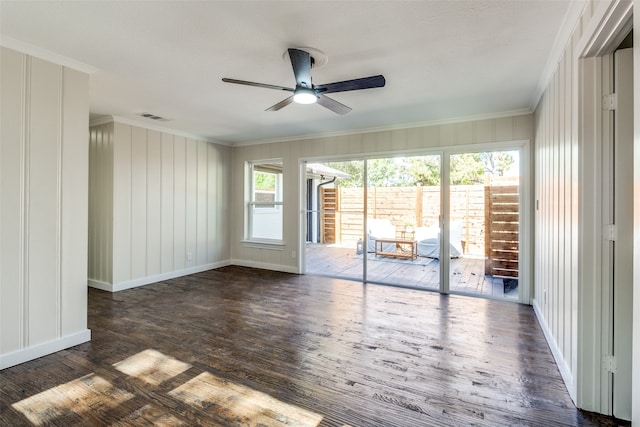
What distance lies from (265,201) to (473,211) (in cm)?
371

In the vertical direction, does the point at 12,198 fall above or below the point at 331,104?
below

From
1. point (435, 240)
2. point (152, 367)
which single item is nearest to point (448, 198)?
point (435, 240)

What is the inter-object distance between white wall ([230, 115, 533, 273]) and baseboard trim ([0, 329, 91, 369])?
11.1 ft

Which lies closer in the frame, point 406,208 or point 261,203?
point 406,208

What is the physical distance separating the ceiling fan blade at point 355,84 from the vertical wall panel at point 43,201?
7.19 feet

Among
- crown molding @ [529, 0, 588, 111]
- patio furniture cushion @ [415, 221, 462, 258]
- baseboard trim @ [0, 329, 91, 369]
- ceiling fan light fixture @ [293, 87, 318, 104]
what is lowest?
baseboard trim @ [0, 329, 91, 369]

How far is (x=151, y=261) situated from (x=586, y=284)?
5.29 m

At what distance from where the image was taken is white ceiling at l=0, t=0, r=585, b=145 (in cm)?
202

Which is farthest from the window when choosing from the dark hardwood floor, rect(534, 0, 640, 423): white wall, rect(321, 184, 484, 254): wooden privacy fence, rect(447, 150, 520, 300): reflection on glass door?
rect(534, 0, 640, 423): white wall

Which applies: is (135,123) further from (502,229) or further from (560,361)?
(560,361)

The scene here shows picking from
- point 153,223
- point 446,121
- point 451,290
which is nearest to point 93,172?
point 153,223

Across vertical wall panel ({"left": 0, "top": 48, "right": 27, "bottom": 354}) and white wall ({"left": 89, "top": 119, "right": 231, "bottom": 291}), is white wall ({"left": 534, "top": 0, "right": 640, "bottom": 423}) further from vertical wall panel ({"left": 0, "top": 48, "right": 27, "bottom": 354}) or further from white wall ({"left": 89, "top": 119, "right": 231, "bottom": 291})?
white wall ({"left": 89, "top": 119, "right": 231, "bottom": 291})

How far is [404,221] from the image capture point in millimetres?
5020

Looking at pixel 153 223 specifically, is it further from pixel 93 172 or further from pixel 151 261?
pixel 93 172
